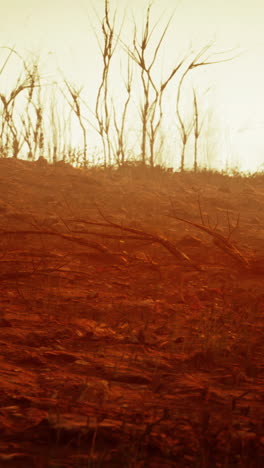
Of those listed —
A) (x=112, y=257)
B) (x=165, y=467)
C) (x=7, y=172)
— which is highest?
(x=7, y=172)

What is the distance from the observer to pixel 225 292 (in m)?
3.65

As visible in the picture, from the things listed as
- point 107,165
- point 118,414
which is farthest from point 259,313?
point 107,165

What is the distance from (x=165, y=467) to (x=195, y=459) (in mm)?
92

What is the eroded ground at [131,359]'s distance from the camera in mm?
1541

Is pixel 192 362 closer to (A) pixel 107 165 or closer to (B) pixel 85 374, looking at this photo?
(B) pixel 85 374

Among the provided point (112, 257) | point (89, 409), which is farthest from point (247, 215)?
point (89, 409)

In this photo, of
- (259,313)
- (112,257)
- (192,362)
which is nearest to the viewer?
(192,362)

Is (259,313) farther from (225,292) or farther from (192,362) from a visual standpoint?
(192,362)

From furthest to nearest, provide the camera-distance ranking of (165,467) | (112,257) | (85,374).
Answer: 1. (112,257)
2. (85,374)
3. (165,467)

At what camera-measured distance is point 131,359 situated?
2.27 metres

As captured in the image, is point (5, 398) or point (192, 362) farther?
point (192, 362)

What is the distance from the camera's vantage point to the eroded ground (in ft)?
5.06

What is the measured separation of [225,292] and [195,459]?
2.22 meters

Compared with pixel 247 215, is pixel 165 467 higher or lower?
lower
